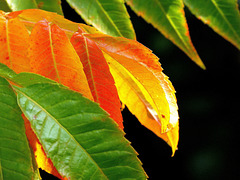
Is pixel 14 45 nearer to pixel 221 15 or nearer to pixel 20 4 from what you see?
pixel 20 4

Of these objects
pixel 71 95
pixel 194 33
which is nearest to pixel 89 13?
pixel 71 95

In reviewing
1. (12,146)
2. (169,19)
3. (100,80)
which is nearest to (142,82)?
(100,80)

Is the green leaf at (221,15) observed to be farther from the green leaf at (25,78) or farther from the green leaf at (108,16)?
the green leaf at (25,78)

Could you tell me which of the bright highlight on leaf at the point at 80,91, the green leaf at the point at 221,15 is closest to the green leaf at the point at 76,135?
the bright highlight on leaf at the point at 80,91

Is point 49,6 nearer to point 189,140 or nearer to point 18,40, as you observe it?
point 18,40

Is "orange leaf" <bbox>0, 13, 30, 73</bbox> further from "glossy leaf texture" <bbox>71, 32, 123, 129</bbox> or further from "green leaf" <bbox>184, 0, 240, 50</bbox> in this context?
"green leaf" <bbox>184, 0, 240, 50</bbox>
